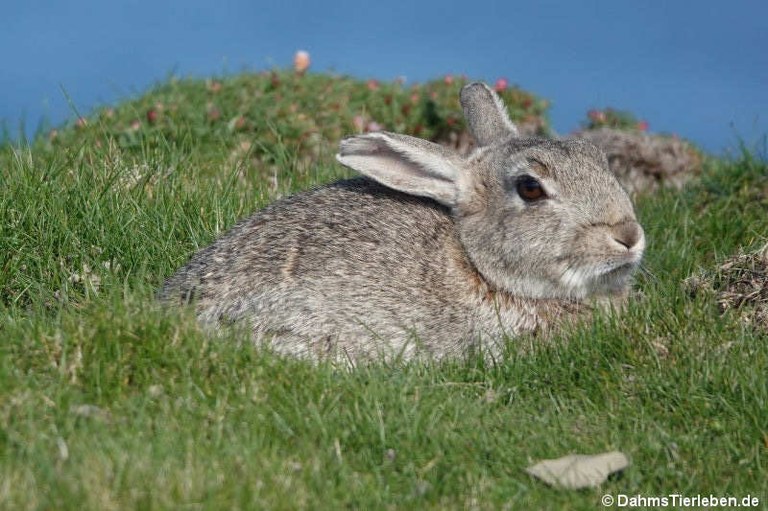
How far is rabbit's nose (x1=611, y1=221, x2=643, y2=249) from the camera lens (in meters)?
8.50

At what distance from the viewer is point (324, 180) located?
11414 mm

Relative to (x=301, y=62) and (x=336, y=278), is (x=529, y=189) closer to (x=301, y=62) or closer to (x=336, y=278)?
(x=336, y=278)

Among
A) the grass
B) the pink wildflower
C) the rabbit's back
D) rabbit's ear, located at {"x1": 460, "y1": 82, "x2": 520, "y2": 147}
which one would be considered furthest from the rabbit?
the pink wildflower

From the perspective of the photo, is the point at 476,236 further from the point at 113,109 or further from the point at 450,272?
the point at 113,109

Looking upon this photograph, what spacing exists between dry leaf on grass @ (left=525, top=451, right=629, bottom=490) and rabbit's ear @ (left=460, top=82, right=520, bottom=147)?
4160 millimetres

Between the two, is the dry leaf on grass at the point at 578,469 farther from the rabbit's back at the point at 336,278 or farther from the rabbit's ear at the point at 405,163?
the rabbit's ear at the point at 405,163

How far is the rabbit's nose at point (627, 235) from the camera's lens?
8.50m

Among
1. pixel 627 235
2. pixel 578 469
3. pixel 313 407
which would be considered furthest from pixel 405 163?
pixel 578 469

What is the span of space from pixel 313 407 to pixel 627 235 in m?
3.03

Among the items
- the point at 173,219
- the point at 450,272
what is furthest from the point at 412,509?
the point at 173,219

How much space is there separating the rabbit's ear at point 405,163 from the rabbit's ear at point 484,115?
110 cm

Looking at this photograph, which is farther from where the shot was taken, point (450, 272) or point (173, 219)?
point (173, 219)

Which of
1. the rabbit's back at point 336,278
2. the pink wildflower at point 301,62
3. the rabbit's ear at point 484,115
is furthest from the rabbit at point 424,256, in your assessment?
the pink wildflower at point 301,62

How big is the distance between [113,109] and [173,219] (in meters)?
5.99
